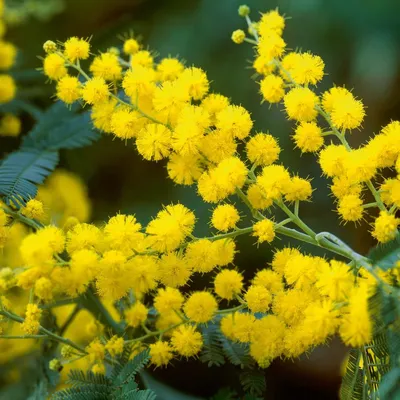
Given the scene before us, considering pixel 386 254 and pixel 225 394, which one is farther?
pixel 225 394

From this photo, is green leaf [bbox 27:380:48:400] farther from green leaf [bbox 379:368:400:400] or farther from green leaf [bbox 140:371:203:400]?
green leaf [bbox 379:368:400:400]

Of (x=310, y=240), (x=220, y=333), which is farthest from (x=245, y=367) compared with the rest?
(x=310, y=240)

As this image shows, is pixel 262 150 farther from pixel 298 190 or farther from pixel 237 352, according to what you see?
pixel 237 352

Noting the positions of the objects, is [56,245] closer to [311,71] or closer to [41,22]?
[311,71]

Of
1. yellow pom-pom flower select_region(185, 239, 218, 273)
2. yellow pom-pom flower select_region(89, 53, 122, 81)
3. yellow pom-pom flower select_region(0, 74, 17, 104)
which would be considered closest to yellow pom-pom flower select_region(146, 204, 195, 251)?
yellow pom-pom flower select_region(185, 239, 218, 273)

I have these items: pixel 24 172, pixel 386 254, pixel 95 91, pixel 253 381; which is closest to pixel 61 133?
pixel 24 172

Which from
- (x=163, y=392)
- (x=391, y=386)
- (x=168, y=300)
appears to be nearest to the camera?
(x=391, y=386)

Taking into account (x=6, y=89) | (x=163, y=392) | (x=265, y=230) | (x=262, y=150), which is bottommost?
(x=163, y=392)
